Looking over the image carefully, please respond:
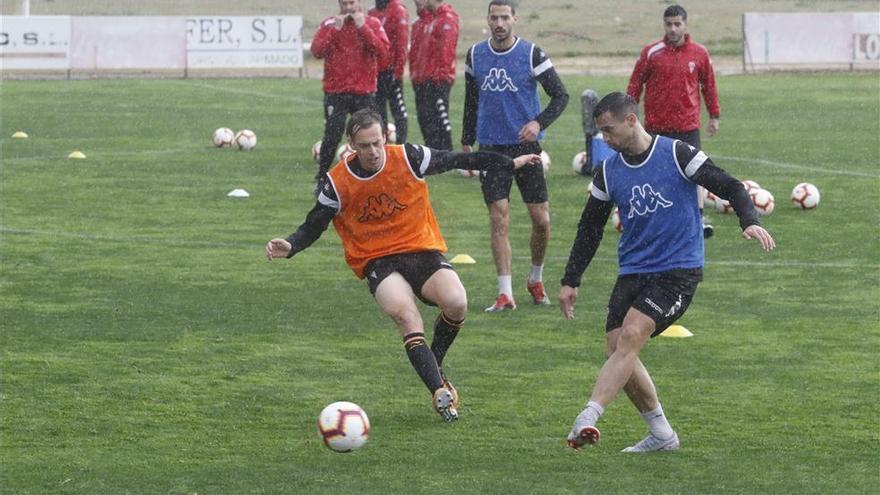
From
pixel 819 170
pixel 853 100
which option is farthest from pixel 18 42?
pixel 819 170

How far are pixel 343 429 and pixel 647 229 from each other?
1850 mm

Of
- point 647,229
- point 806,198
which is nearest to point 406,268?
point 647,229

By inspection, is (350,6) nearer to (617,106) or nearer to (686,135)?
(686,135)

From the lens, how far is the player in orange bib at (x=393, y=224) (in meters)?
9.87

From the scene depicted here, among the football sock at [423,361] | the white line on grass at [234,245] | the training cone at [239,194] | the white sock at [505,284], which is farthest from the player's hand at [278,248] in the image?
the training cone at [239,194]

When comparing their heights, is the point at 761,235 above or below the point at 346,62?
below

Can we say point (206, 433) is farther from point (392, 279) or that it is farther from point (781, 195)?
point (781, 195)

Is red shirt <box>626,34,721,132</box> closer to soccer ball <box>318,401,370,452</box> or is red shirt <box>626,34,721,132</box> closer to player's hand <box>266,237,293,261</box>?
player's hand <box>266,237,293,261</box>

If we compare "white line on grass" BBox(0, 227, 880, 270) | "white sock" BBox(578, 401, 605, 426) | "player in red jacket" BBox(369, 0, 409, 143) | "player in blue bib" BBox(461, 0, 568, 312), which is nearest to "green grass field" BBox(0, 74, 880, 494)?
"white line on grass" BBox(0, 227, 880, 270)

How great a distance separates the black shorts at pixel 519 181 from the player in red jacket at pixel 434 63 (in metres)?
8.03

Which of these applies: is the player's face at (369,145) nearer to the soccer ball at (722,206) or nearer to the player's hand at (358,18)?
the soccer ball at (722,206)

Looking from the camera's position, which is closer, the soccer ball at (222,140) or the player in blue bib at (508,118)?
the player in blue bib at (508,118)

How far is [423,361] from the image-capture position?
31.4ft

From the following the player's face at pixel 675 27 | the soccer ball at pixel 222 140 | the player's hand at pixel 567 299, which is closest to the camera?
the player's hand at pixel 567 299
